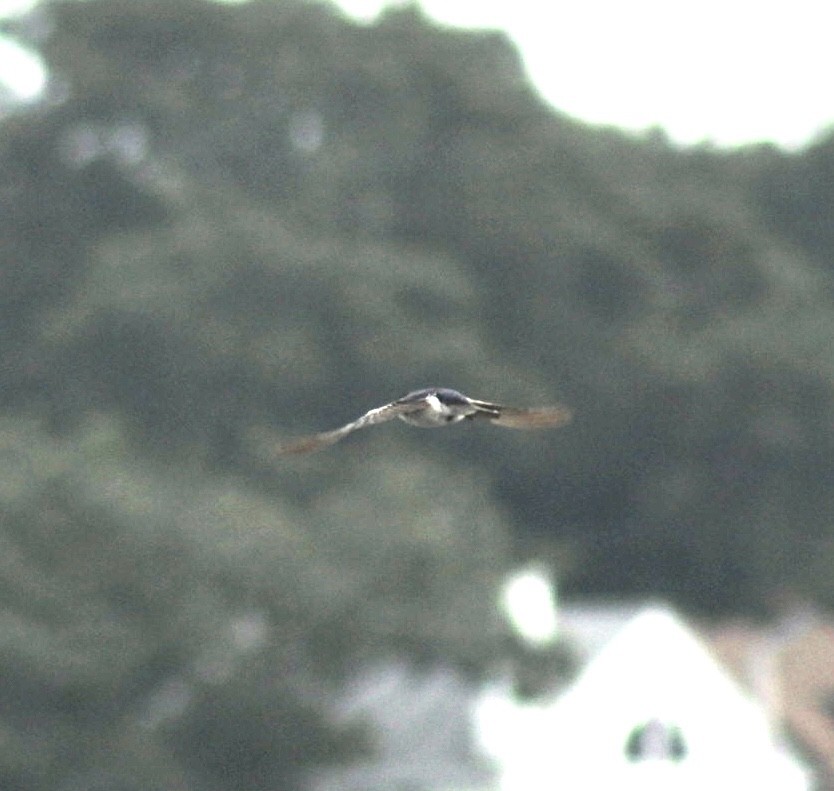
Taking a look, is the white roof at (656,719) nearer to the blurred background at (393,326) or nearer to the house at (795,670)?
the house at (795,670)

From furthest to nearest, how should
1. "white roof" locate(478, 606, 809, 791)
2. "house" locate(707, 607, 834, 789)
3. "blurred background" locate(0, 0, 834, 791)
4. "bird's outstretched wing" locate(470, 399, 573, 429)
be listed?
"house" locate(707, 607, 834, 789) < "blurred background" locate(0, 0, 834, 791) < "white roof" locate(478, 606, 809, 791) < "bird's outstretched wing" locate(470, 399, 573, 429)

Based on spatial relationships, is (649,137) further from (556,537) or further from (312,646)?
(312,646)

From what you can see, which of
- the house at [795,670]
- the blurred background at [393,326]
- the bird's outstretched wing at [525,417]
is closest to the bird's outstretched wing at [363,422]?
the bird's outstretched wing at [525,417]

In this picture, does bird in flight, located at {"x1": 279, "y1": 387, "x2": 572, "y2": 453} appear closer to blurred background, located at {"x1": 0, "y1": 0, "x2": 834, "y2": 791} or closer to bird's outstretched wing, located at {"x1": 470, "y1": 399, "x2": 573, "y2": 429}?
bird's outstretched wing, located at {"x1": 470, "y1": 399, "x2": 573, "y2": 429}

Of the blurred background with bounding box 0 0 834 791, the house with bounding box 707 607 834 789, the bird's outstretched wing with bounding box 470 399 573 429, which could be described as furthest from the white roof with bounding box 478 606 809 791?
the bird's outstretched wing with bounding box 470 399 573 429

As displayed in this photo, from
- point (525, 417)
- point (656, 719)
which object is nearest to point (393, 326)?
point (656, 719)

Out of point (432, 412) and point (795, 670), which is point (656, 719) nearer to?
point (795, 670)

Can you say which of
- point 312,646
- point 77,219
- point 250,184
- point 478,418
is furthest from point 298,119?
point 478,418

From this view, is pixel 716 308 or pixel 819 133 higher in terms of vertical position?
pixel 819 133
